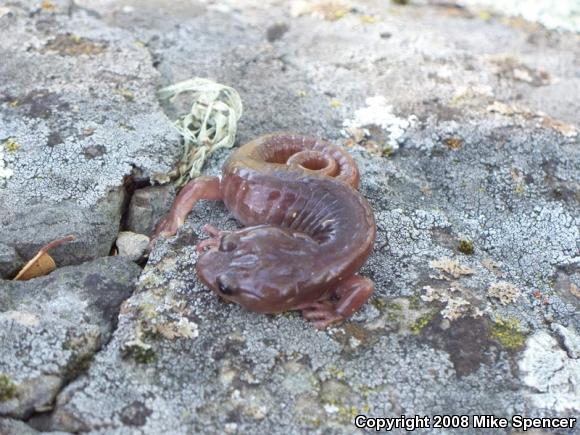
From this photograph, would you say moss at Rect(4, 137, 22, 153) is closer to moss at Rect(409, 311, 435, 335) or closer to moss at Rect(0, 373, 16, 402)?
moss at Rect(0, 373, 16, 402)

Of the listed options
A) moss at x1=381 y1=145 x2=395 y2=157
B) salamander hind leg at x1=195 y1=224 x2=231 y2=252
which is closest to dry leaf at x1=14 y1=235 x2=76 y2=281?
salamander hind leg at x1=195 y1=224 x2=231 y2=252

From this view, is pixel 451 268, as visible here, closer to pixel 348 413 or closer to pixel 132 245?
pixel 348 413

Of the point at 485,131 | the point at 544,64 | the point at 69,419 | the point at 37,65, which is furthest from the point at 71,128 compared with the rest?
the point at 544,64

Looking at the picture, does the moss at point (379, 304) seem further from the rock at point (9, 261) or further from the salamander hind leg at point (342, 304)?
the rock at point (9, 261)

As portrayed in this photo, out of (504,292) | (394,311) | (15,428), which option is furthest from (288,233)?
(15,428)

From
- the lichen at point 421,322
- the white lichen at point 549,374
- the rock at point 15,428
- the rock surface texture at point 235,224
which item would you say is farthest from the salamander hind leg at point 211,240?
the white lichen at point 549,374

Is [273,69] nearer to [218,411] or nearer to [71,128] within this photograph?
[71,128]
